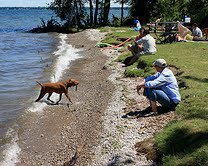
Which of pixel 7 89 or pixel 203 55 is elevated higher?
pixel 203 55

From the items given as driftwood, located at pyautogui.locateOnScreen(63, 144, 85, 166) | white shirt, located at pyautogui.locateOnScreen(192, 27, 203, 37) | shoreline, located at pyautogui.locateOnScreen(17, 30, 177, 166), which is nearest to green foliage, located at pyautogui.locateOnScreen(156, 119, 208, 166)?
shoreline, located at pyautogui.locateOnScreen(17, 30, 177, 166)

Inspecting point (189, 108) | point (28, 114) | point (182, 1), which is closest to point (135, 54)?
point (28, 114)

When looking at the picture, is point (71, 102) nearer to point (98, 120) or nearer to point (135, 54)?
point (98, 120)

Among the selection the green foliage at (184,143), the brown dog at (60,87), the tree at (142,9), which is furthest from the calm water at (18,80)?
the tree at (142,9)

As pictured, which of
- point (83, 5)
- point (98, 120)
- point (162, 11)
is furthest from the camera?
point (83, 5)

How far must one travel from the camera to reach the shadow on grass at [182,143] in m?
7.19

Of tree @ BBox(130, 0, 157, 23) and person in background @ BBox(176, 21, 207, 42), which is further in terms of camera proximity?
tree @ BBox(130, 0, 157, 23)

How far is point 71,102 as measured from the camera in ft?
42.2

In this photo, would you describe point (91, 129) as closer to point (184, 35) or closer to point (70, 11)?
point (184, 35)

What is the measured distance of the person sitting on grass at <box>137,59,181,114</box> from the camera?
9.70 meters

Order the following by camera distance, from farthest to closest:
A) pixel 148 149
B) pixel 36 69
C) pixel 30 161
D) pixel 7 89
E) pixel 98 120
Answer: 1. pixel 36 69
2. pixel 7 89
3. pixel 98 120
4. pixel 30 161
5. pixel 148 149

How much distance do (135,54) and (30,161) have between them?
1057 cm

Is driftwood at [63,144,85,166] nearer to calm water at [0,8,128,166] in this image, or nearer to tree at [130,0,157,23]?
calm water at [0,8,128,166]

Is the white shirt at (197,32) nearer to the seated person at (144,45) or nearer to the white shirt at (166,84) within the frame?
the seated person at (144,45)
